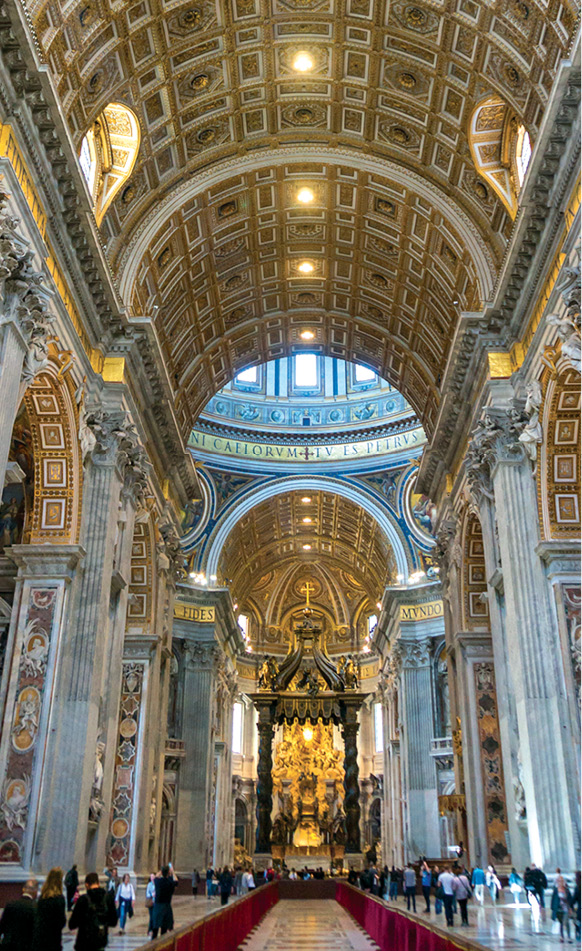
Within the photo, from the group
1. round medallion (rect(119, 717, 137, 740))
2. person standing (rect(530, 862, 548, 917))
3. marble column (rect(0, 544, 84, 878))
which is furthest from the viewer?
round medallion (rect(119, 717, 137, 740))

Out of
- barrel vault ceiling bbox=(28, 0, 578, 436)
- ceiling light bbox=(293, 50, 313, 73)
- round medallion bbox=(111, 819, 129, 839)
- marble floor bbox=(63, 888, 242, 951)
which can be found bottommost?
marble floor bbox=(63, 888, 242, 951)

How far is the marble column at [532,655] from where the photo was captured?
1220cm

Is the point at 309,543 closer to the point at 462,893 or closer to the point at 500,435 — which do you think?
the point at 500,435

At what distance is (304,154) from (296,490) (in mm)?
19195

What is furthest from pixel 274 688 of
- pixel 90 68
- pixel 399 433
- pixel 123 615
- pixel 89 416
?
pixel 90 68

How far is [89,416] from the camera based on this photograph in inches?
575

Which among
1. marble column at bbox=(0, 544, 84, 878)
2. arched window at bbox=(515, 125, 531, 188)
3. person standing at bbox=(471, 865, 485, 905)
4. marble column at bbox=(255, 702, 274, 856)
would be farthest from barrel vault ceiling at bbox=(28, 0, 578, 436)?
marble column at bbox=(255, 702, 274, 856)

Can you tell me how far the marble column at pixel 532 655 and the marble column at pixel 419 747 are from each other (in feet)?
55.3

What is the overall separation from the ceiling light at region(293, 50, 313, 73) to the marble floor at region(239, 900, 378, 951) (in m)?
14.6

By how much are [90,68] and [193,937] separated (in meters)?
12.3

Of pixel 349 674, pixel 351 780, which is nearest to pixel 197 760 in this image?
pixel 351 780

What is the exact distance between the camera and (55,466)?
1420cm

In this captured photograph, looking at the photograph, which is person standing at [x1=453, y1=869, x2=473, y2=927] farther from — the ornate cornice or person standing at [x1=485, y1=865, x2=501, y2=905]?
the ornate cornice

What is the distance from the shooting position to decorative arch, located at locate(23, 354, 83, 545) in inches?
546
